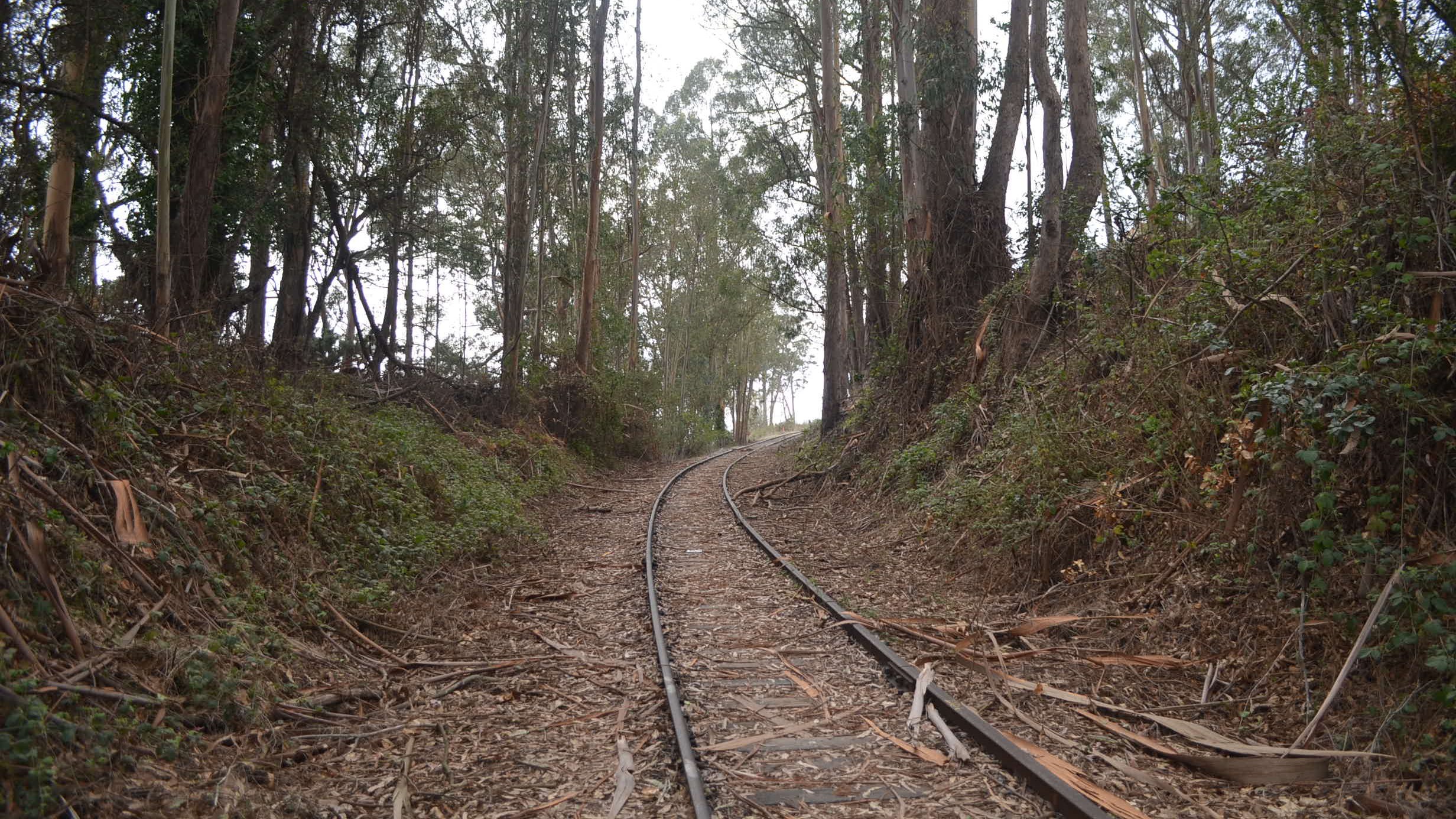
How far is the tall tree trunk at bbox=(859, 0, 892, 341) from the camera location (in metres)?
15.0

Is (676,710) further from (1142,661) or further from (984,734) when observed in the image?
(1142,661)

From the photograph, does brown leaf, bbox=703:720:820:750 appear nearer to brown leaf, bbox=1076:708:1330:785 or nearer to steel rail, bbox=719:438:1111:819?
steel rail, bbox=719:438:1111:819

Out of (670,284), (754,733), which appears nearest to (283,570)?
(754,733)

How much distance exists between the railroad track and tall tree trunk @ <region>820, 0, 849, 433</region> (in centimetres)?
1131

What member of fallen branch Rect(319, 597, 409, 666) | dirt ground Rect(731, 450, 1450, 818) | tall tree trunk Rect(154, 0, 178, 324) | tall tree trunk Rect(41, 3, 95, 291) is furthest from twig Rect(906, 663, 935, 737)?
tall tree trunk Rect(41, 3, 95, 291)

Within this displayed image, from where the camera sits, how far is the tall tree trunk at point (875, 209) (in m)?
15.0

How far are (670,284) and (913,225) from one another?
2388cm

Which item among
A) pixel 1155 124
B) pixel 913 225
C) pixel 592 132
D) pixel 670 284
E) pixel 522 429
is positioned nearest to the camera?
pixel 913 225

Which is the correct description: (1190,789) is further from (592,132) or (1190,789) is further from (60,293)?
(592,132)

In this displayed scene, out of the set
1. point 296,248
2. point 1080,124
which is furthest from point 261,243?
point 1080,124

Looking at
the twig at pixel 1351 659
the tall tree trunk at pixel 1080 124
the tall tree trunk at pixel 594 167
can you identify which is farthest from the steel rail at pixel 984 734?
the tall tree trunk at pixel 594 167

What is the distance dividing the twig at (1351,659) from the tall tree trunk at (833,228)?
43.8 ft

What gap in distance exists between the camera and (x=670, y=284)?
36.6m

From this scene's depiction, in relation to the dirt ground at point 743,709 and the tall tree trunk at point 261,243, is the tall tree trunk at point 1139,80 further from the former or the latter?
the tall tree trunk at point 261,243
